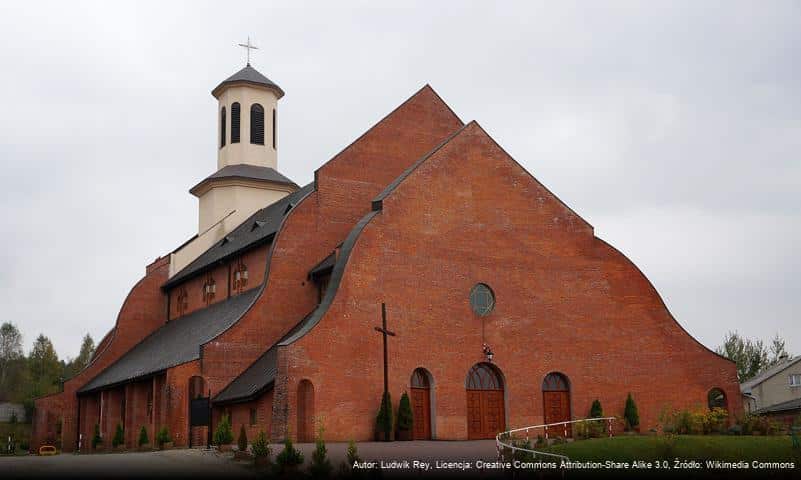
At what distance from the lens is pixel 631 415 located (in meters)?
39.6

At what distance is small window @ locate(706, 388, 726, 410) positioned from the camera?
41.8 m

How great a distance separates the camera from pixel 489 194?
40.4 meters

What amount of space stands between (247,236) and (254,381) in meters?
12.9

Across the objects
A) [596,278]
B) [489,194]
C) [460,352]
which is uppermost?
[489,194]

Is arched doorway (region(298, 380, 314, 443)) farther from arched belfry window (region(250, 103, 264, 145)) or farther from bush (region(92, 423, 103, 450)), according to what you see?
arched belfry window (region(250, 103, 264, 145))

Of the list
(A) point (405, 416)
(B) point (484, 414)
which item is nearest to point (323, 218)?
(A) point (405, 416)

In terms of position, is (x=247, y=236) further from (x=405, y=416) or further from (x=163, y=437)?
(x=405, y=416)

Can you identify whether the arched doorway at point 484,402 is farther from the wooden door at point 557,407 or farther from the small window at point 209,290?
the small window at point 209,290

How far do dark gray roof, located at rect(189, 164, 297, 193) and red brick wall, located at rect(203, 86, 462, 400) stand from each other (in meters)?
14.2

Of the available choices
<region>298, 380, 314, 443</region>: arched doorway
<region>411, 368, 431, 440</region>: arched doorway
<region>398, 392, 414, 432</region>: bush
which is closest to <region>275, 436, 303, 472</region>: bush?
<region>298, 380, 314, 443</region>: arched doorway

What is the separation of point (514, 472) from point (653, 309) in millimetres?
23312

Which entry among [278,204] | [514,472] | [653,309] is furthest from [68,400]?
[514,472]

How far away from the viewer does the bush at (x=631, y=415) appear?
129 feet

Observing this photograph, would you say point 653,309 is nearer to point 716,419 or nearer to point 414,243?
point 716,419
